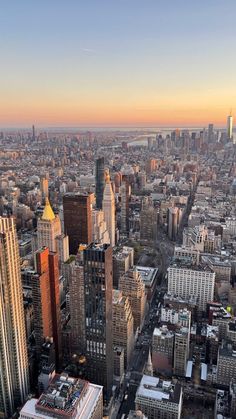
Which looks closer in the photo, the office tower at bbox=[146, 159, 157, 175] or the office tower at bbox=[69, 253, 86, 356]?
the office tower at bbox=[69, 253, 86, 356]

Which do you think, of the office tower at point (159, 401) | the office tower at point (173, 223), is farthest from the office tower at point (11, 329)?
the office tower at point (173, 223)

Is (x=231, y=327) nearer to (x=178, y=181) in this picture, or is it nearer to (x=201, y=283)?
(x=201, y=283)

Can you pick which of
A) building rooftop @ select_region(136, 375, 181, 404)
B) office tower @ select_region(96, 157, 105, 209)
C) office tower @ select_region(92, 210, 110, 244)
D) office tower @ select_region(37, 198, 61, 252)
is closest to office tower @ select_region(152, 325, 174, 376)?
building rooftop @ select_region(136, 375, 181, 404)

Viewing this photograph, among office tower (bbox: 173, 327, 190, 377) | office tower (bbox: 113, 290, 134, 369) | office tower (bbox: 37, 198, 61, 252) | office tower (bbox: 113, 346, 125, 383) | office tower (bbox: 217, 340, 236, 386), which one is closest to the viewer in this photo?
office tower (bbox: 217, 340, 236, 386)

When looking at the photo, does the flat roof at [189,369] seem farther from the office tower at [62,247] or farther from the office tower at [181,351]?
the office tower at [62,247]

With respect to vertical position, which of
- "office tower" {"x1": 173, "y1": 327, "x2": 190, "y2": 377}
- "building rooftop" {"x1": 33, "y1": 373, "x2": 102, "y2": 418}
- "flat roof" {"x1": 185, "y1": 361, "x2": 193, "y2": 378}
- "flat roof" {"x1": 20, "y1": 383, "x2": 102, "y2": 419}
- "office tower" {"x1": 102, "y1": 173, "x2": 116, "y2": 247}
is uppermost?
"office tower" {"x1": 102, "y1": 173, "x2": 116, "y2": 247}

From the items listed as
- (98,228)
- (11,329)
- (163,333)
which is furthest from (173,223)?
(11,329)

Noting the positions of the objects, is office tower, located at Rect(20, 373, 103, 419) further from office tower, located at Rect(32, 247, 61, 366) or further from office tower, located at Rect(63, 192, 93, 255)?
office tower, located at Rect(63, 192, 93, 255)
